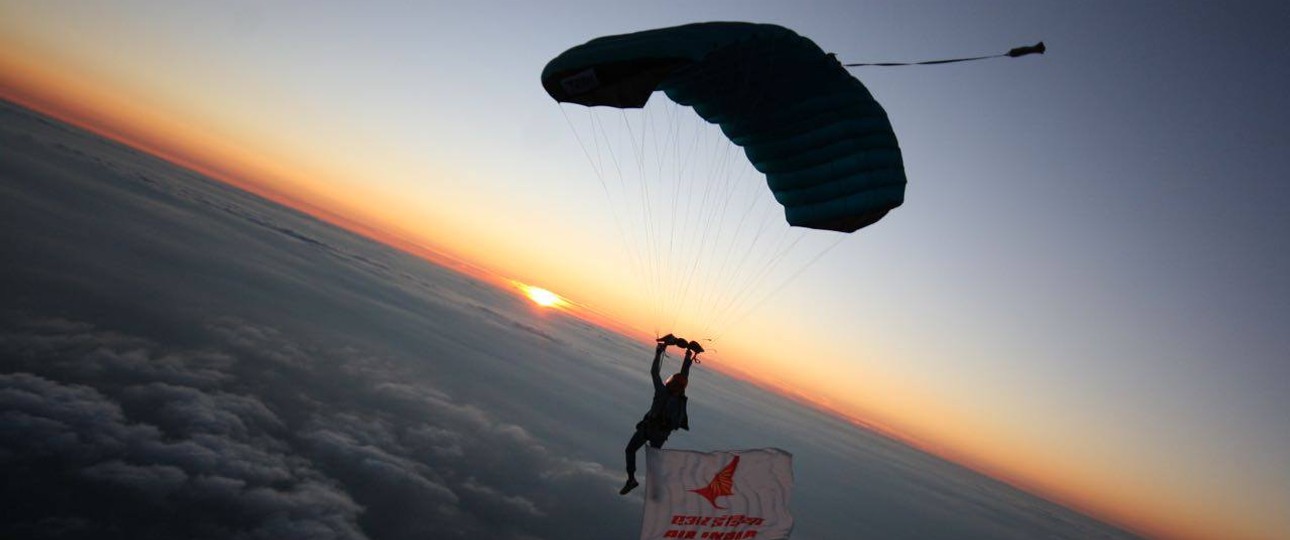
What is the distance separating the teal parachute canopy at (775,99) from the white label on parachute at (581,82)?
1 centimetres

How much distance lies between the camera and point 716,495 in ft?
38.4

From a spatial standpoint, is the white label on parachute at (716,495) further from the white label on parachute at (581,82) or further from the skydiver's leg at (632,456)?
the white label on parachute at (581,82)

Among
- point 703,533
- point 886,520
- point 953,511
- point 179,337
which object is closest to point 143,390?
point 179,337

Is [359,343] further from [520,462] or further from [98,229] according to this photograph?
[98,229]

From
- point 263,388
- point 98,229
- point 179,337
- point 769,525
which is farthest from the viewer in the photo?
point 98,229

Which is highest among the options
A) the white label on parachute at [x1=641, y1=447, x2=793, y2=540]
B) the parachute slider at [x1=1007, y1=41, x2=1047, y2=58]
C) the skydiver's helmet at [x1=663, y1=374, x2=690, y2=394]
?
the parachute slider at [x1=1007, y1=41, x2=1047, y2=58]

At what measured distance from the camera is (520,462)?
87.1 meters

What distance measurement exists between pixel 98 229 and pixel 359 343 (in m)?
77.0

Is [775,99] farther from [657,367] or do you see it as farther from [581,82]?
[657,367]

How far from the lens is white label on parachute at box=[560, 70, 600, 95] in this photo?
7.95 metres

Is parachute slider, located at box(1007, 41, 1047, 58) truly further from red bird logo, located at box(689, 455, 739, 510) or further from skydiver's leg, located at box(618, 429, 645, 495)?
red bird logo, located at box(689, 455, 739, 510)

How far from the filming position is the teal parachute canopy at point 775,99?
795 centimetres

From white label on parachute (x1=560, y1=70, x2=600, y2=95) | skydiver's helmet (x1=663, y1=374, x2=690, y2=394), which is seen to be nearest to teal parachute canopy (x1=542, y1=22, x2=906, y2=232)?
white label on parachute (x1=560, y1=70, x2=600, y2=95)

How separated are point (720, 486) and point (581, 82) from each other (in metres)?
8.62
